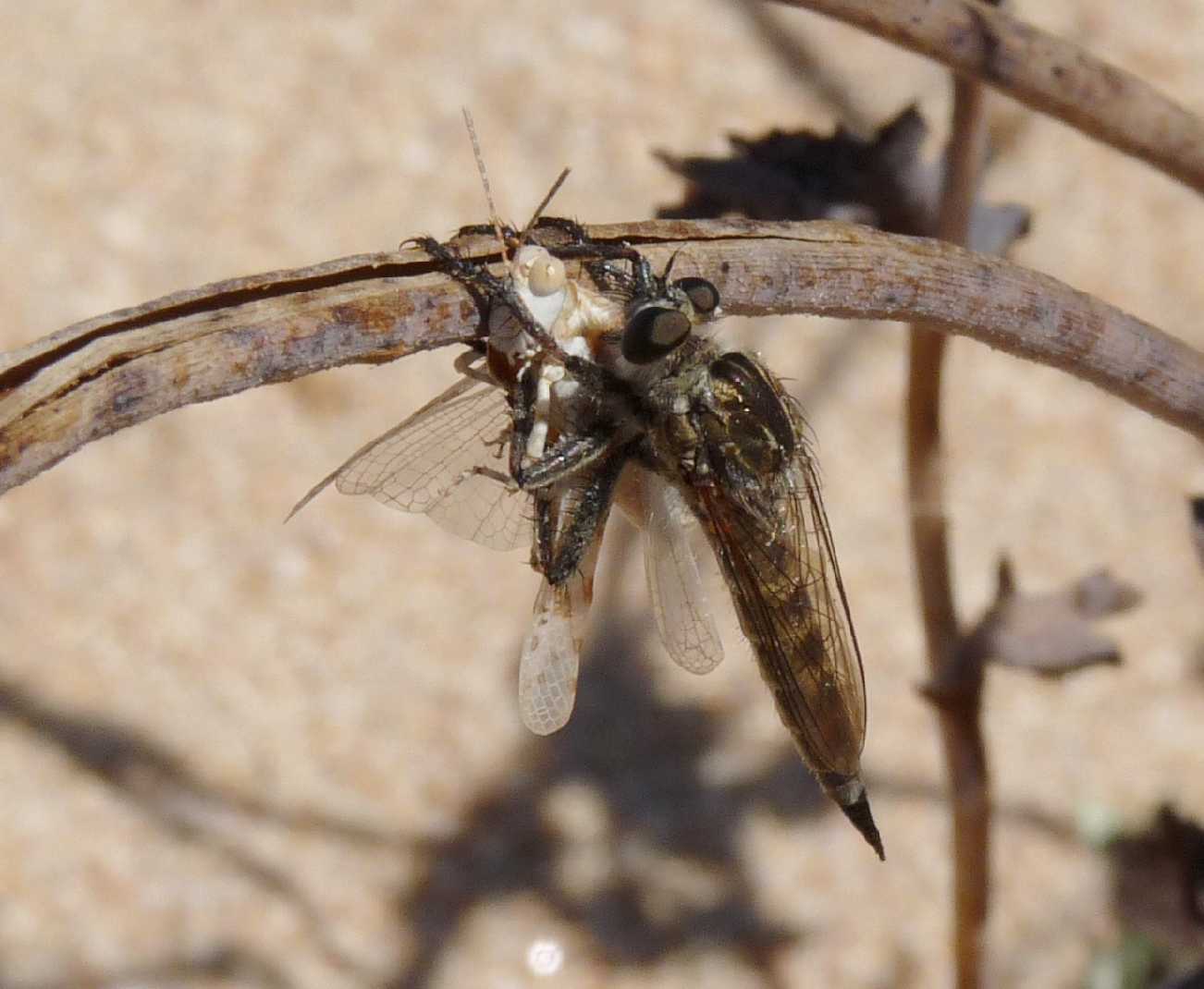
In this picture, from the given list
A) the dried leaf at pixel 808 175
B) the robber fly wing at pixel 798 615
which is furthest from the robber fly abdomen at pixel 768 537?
the dried leaf at pixel 808 175

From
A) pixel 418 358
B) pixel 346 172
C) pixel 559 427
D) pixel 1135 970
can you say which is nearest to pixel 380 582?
pixel 418 358

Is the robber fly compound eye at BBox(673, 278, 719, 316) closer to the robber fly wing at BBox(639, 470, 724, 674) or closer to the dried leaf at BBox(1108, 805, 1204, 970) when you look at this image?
the robber fly wing at BBox(639, 470, 724, 674)

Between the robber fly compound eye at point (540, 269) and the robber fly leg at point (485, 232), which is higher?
the robber fly leg at point (485, 232)

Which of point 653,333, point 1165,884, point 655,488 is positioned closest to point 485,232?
point 653,333

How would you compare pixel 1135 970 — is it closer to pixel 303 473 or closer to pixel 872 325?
pixel 872 325

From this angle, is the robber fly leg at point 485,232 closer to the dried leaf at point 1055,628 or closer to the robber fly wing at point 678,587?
the robber fly wing at point 678,587

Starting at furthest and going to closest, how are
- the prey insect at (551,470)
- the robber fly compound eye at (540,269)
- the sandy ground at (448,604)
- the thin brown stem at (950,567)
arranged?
the sandy ground at (448,604) < the thin brown stem at (950,567) < the prey insect at (551,470) < the robber fly compound eye at (540,269)

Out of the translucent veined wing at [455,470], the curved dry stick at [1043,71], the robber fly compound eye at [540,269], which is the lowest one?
the robber fly compound eye at [540,269]

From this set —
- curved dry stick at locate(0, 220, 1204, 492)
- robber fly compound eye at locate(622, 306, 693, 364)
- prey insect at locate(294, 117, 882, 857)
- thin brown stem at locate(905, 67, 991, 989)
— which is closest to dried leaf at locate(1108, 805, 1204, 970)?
thin brown stem at locate(905, 67, 991, 989)

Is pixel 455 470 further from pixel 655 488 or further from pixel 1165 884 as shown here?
pixel 1165 884
